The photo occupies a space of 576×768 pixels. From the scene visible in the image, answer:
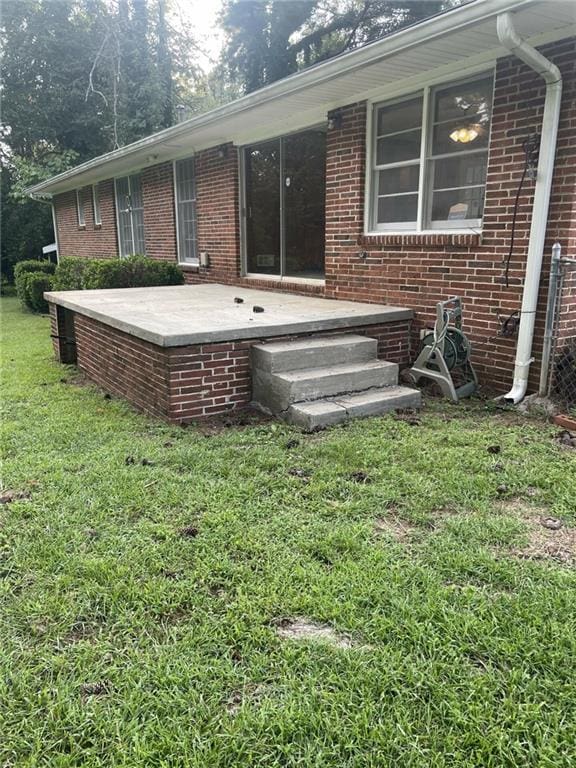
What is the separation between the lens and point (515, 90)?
454 centimetres

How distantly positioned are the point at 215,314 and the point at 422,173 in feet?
7.93

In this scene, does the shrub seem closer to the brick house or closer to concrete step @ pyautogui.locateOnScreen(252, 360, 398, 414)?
the brick house

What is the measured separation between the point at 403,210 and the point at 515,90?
163 cm

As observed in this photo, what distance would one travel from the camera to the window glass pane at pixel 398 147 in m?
5.72

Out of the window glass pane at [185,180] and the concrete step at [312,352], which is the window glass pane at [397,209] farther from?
the window glass pane at [185,180]

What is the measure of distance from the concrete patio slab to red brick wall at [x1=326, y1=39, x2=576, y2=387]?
0.33m

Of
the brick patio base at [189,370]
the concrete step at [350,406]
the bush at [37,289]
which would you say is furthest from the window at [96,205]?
the concrete step at [350,406]

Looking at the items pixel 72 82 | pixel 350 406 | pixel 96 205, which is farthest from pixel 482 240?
pixel 72 82

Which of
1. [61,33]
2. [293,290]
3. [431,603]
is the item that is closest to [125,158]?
[293,290]

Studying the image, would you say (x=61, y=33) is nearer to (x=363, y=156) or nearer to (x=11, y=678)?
(x=363, y=156)

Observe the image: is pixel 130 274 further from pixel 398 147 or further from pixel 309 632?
pixel 309 632

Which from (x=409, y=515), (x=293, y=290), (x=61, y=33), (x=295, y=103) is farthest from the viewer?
(x=61, y=33)

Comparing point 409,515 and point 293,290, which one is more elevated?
point 293,290

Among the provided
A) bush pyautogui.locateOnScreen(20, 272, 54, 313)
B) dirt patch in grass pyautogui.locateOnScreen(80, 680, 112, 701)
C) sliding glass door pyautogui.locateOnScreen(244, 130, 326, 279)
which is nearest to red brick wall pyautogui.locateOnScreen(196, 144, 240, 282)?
sliding glass door pyautogui.locateOnScreen(244, 130, 326, 279)
